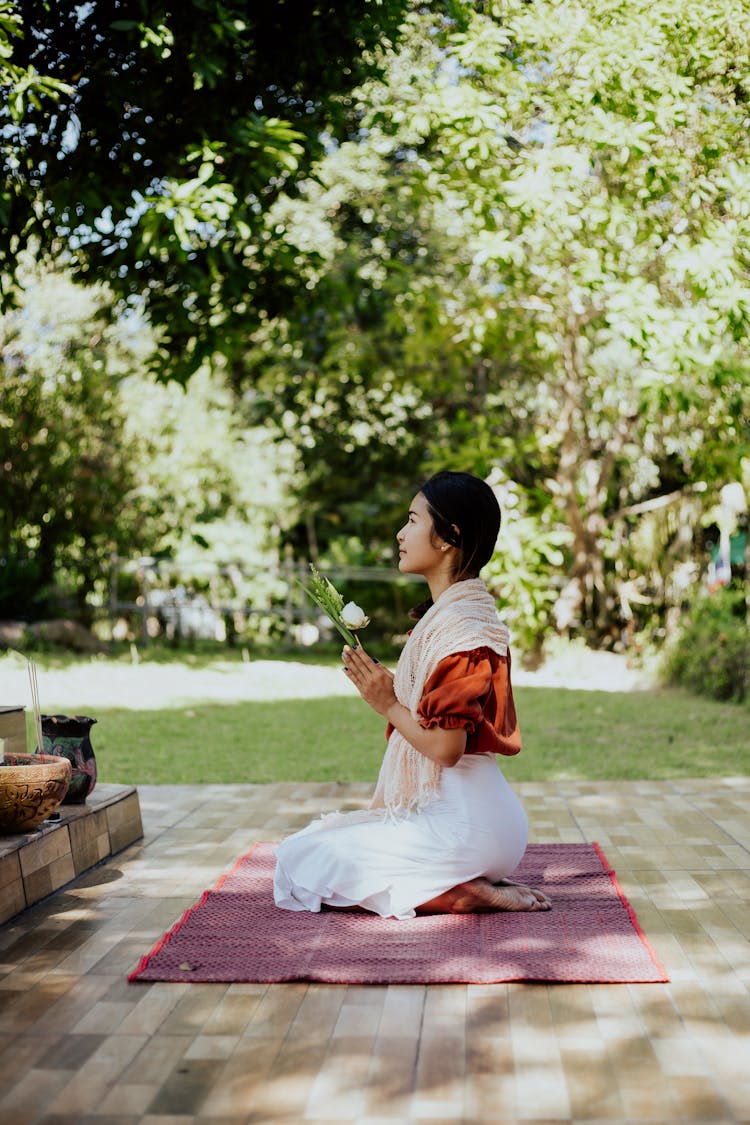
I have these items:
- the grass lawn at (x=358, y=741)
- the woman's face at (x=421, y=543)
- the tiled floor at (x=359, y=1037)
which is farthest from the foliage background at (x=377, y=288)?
the tiled floor at (x=359, y=1037)

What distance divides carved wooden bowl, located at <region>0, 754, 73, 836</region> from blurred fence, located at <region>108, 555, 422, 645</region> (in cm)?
935

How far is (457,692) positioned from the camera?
9.75ft

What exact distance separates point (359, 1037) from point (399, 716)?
87 cm

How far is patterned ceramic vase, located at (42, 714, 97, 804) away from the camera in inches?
145

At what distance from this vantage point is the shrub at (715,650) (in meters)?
8.45

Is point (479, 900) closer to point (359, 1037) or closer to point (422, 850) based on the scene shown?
point (422, 850)

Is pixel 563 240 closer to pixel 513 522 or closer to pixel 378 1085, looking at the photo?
pixel 513 522

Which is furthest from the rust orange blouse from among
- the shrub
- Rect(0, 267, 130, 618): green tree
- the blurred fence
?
the blurred fence

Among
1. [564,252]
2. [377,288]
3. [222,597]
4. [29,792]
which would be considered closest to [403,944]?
[29,792]

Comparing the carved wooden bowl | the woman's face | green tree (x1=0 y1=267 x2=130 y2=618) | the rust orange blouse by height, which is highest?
green tree (x1=0 y1=267 x2=130 y2=618)

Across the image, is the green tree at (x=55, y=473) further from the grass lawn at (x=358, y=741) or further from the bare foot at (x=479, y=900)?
the bare foot at (x=479, y=900)

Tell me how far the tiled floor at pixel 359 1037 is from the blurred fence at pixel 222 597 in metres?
9.39

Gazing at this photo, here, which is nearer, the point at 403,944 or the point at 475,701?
the point at 403,944

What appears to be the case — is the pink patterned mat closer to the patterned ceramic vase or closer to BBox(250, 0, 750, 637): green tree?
the patterned ceramic vase
